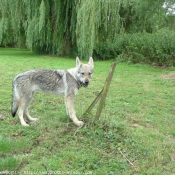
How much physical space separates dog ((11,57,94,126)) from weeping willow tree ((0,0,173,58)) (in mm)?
11958

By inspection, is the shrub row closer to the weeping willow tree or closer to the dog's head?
the weeping willow tree

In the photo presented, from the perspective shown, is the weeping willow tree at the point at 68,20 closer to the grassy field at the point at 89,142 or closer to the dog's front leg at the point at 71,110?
the grassy field at the point at 89,142

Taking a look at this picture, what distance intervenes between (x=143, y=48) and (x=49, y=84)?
563 inches

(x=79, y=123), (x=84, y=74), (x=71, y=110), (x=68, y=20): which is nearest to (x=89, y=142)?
(x=79, y=123)

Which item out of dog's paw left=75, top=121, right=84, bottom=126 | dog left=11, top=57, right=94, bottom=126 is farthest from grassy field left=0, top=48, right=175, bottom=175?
dog left=11, top=57, right=94, bottom=126

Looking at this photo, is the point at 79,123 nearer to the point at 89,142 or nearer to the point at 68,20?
the point at 89,142

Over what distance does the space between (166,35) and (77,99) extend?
39.0 feet

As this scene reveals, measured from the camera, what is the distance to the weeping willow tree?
1750cm

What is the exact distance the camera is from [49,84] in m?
5.60

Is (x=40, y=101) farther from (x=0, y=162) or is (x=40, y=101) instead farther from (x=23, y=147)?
(x=0, y=162)

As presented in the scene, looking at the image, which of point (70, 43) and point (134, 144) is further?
point (70, 43)

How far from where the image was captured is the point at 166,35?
17719 millimetres

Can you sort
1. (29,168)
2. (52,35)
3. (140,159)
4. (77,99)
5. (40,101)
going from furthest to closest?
(52,35)
(77,99)
(40,101)
(140,159)
(29,168)

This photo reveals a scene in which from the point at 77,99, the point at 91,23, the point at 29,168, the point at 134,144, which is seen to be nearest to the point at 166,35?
the point at 91,23
